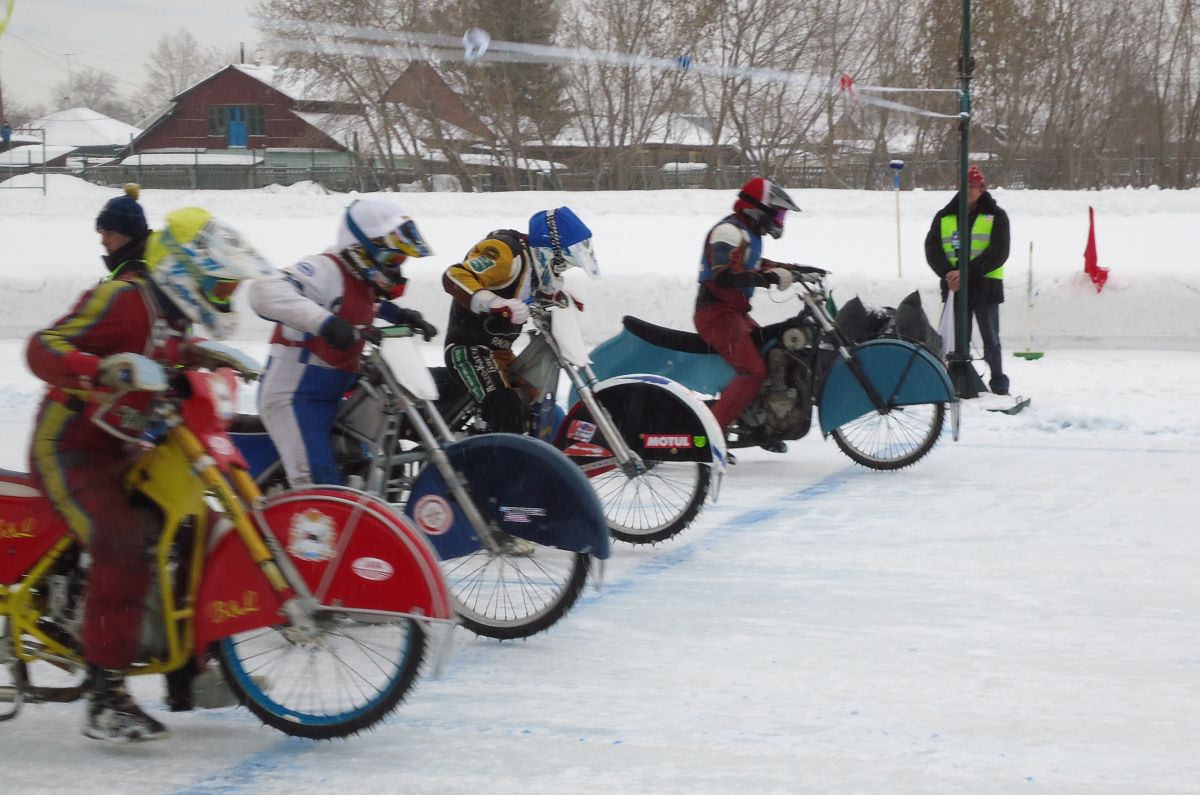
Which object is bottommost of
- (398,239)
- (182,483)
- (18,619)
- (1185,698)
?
(1185,698)

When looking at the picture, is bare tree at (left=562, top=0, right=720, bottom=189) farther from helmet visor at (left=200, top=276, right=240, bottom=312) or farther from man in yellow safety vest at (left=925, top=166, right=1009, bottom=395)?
helmet visor at (left=200, top=276, right=240, bottom=312)

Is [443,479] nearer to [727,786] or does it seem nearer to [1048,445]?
[727,786]

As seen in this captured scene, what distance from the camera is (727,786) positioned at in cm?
394

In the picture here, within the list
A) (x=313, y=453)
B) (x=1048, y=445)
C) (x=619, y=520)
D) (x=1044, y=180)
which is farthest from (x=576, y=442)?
(x=1044, y=180)

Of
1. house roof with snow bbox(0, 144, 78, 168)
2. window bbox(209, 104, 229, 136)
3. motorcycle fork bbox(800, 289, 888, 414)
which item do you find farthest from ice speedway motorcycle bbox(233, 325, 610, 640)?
window bbox(209, 104, 229, 136)

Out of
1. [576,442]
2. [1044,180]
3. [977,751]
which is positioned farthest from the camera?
[1044,180]

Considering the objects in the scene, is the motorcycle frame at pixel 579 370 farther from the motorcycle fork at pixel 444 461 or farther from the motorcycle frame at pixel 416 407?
the motorcycle fork at pixel 444 461

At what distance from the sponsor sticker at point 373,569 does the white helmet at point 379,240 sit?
1439mm

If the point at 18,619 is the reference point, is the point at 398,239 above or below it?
above

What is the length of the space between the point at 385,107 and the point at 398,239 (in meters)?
29.9

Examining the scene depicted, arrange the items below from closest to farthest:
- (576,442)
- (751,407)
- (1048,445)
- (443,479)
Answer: (443,479) → (576,442) → (751,407) → (1048,445)

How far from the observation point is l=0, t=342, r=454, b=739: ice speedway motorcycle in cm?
404

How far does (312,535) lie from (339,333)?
897mm

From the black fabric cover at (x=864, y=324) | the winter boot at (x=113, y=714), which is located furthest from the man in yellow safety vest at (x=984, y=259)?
the winter boot at (x=113, y=714)
